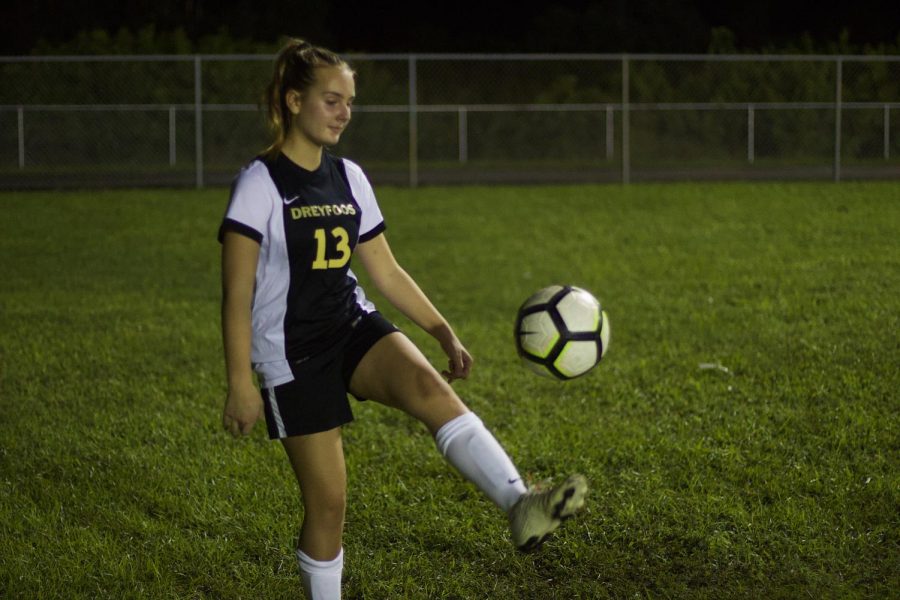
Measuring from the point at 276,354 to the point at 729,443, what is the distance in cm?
283

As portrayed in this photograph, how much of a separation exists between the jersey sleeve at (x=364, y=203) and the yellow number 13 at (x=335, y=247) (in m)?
0.16

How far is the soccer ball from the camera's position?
3.96m

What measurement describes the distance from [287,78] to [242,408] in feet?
3.13

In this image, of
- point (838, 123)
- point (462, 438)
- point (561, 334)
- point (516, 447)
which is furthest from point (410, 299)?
point (838, 123)

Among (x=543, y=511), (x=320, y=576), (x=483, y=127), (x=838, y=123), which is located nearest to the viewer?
(x=543, y=511)

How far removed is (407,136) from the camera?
82.0 ft

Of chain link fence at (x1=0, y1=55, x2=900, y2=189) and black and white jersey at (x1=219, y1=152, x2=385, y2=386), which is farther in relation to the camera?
chain link fence at (x1=0, y1=55, x2=900, y2=189)

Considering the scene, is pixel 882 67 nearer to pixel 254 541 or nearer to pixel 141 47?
pixel 141 47

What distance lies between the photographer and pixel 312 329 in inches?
125

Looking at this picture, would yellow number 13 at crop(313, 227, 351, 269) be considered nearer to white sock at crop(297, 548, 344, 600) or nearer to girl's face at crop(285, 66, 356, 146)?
girl's face at crop(285, 66, 356, 146)

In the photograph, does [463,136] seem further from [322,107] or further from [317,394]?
[317,394]

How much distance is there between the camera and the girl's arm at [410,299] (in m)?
3.38

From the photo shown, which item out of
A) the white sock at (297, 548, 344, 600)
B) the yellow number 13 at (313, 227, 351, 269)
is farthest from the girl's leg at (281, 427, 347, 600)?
the yellow number 13 at (313, 227, 351, 269)

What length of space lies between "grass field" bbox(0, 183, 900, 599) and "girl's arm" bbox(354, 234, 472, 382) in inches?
35.5
